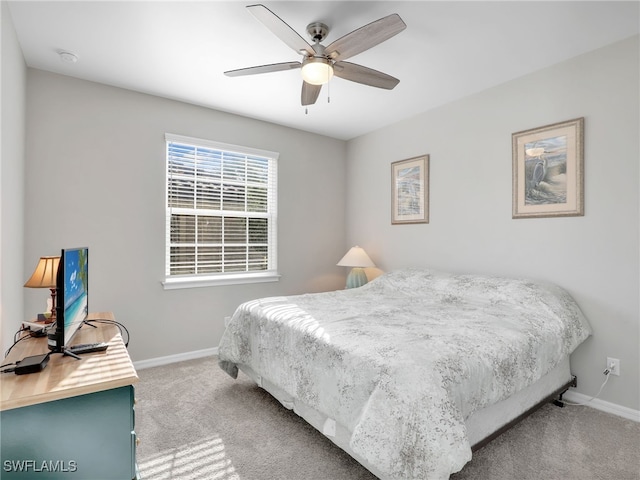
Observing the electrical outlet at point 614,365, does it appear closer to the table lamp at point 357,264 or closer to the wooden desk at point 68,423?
the table lamp at point 357,264

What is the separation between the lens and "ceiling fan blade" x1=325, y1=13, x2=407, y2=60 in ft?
5.77

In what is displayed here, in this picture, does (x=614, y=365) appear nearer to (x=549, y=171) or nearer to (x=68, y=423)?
(x=549, y=171)

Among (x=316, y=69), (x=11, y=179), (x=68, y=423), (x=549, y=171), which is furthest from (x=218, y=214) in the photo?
(x=549, y=171)

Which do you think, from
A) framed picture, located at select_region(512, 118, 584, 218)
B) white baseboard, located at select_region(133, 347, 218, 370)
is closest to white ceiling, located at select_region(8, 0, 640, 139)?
framed picture, located at select_region(512, 118, 584, 218)

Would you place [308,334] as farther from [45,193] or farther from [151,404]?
[45,193]

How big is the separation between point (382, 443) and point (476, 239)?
2.41 m

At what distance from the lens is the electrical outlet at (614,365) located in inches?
95.2

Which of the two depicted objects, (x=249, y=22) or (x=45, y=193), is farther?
(x=45, y=193)

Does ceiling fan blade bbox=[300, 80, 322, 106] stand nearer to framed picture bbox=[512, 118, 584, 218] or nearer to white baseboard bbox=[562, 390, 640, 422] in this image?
framed picture bbox=[512, 118, 584, 218]

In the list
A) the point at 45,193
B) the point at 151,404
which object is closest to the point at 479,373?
the point at 151,404

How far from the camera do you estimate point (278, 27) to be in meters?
1.81

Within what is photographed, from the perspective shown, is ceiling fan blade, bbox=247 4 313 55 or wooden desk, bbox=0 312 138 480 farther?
ceiling fan blade, bbox=247 4 313 55

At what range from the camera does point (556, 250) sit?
271 centimetres

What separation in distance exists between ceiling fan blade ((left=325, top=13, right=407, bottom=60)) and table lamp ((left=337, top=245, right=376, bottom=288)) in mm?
2452
